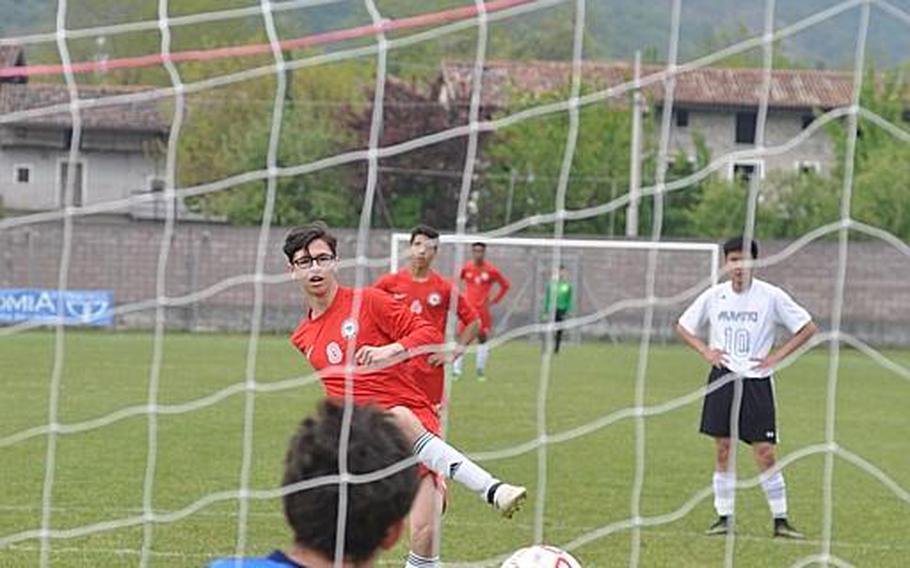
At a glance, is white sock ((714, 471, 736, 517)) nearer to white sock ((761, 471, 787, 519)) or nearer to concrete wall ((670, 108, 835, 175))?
white sock ((761, 471, 787, 519))

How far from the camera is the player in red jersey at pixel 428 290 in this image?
35.4 ft

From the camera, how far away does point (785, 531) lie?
10.2 metres

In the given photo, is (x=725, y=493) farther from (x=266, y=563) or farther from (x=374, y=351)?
(x=266, y=563)

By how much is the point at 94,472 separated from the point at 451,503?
2.47 metres

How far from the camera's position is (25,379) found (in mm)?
20281

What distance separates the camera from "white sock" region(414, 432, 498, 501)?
24.1 feet

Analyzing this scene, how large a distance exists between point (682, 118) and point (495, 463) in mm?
47456

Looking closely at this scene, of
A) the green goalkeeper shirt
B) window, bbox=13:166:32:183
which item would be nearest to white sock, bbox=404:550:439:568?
the green goalkeeper shirt

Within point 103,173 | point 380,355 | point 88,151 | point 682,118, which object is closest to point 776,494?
point 380,355

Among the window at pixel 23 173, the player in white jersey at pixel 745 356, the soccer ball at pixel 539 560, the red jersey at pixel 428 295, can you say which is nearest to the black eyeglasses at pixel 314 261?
the soccer ball at pixel 539 560

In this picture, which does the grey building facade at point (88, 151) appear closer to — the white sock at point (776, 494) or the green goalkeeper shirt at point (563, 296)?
the green goalkeeper shirt at point (563, 296)

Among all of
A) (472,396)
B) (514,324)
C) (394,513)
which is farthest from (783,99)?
(394,513)

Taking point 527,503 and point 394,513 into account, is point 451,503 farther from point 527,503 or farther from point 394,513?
point 394,513

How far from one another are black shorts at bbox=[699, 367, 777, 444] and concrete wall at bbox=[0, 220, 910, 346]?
836 inches
